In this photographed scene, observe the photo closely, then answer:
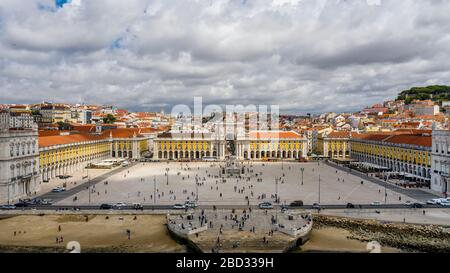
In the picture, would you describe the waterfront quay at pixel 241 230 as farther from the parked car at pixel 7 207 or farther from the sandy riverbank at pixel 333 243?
the parked car at pixel 7 207

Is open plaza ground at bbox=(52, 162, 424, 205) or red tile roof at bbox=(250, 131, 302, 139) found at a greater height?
red tile roof at bbox=(250, 131, 302, 139)

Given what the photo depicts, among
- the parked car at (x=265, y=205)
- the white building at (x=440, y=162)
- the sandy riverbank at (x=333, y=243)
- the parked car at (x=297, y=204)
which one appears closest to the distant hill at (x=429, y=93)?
the white building at (x=440, y=162)

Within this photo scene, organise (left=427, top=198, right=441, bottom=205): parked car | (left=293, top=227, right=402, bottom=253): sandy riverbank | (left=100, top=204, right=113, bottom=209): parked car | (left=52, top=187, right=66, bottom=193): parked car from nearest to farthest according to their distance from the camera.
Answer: (left=293, top=227, right=402, bottom=253): sandy riverbank
(left=100, top=204, right=113, bottom=209): parked car
(left=427, top=198, right=441, bottom=205): parked car
(left=52, top=187, right=66, bottom=193): parked car

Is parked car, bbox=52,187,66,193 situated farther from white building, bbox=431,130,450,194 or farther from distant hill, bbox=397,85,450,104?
distant hill, bbox=397,85,450,104

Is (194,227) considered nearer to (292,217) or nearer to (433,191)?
(292,217)

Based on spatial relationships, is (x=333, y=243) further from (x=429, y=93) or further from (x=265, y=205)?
(x=429, y=93)

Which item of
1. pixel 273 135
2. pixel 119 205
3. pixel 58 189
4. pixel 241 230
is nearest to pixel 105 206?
pixel 119 205

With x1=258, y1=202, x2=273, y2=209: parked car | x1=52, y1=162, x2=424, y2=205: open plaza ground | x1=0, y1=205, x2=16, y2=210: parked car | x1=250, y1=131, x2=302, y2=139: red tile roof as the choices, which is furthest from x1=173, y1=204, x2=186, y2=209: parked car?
x1=250, y1=131, x2=302, y2=139: red tile roof
